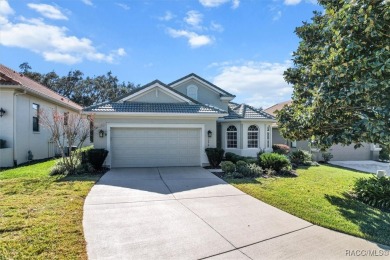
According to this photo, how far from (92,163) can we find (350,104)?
10.9 m

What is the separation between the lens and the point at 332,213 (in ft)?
20.9

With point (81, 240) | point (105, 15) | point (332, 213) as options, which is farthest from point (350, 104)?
point (105, 15)

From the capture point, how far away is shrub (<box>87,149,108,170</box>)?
1197cm

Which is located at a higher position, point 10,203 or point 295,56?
point 295,56

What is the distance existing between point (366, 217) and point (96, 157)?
428 inches

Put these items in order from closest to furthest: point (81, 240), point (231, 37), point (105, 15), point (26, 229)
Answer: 1. point (81, 240)
2. point (26, 229)
3. point (105, 15)
4. point (231, 37)

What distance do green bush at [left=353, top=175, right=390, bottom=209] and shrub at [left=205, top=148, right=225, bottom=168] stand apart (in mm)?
6585

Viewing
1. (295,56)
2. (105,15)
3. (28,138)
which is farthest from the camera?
(28,138)

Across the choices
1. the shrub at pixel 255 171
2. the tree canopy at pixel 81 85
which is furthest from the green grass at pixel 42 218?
the tree canopy at pixel 81 85

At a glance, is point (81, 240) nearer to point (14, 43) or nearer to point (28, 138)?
point (28, 138)

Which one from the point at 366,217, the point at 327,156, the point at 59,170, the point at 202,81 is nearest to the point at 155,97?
the point at 202,81

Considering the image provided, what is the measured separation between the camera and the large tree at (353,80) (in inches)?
→ 213

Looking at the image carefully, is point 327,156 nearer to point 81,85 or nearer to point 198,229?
point 198,229

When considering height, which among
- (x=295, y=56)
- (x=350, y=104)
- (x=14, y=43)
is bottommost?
(x=350, y=104)
